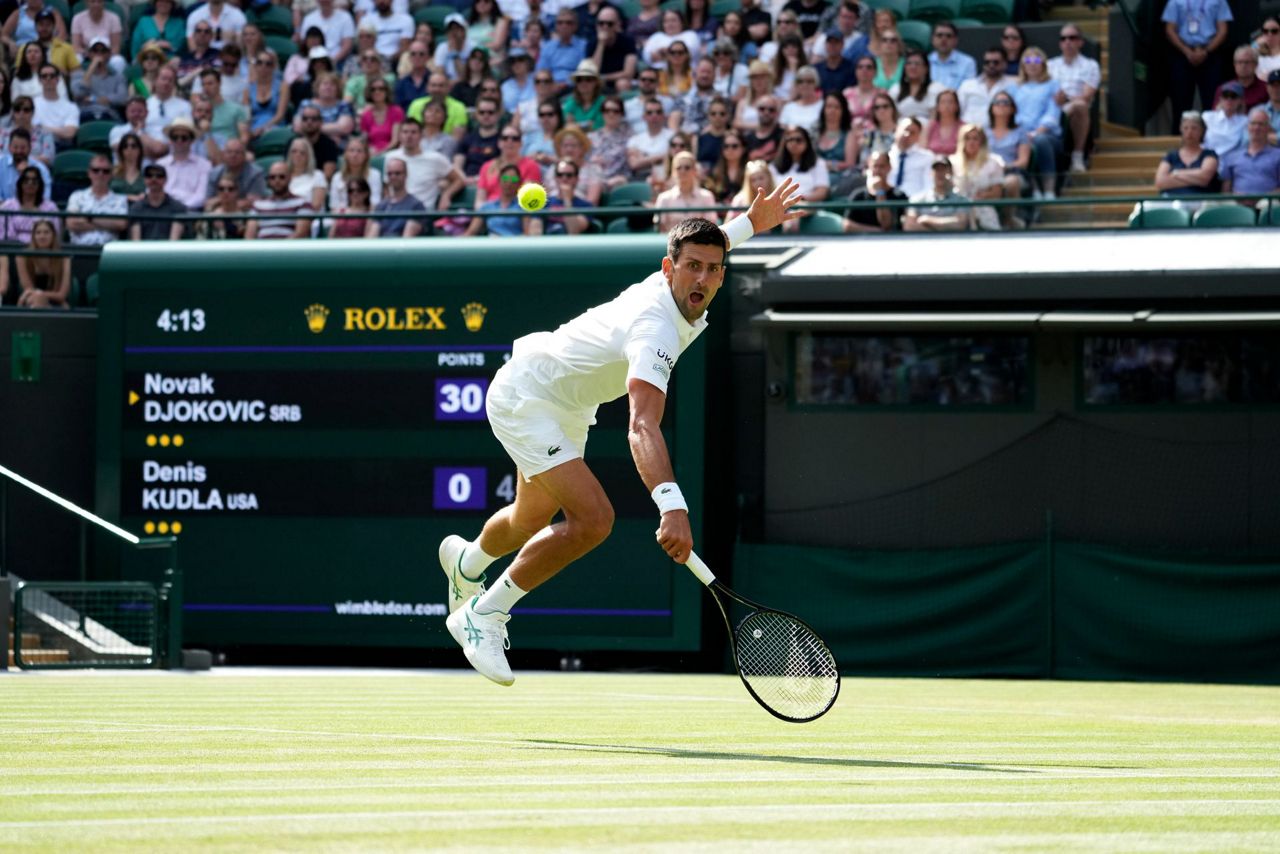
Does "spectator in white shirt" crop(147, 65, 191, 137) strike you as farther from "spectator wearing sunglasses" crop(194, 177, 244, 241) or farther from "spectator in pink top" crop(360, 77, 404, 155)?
"spectator in pink top" crop(360, 77, 404, 155)

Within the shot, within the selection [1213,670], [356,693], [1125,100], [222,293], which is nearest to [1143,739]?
[356,693]

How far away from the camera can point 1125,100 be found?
2091 cm

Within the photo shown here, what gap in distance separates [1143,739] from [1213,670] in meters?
8.45

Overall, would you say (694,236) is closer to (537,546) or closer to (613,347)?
(613,347)

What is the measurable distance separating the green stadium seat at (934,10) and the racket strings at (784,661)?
14358 millimetres

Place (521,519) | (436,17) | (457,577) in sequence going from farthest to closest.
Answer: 1. (436,17)
2. (457,577)
3. (521,519)

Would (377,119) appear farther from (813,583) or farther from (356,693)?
(356,693)

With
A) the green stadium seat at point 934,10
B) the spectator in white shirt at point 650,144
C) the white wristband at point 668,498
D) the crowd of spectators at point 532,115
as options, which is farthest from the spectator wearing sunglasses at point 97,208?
the white wristband at point 668,498

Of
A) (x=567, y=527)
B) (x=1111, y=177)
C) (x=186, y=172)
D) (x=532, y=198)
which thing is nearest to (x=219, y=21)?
(x=186, y=172)

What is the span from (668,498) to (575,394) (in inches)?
59.8

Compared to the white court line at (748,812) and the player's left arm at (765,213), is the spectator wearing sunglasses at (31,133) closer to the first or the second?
the player's left arm at (765,213)

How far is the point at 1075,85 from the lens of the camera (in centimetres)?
1942

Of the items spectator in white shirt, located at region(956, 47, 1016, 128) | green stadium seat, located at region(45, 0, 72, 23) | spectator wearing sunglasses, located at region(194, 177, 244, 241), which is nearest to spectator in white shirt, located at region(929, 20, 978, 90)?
spectator in white shirt, located at region(956, 47, 1016, 128)

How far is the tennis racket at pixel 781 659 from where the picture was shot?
25.9ft
